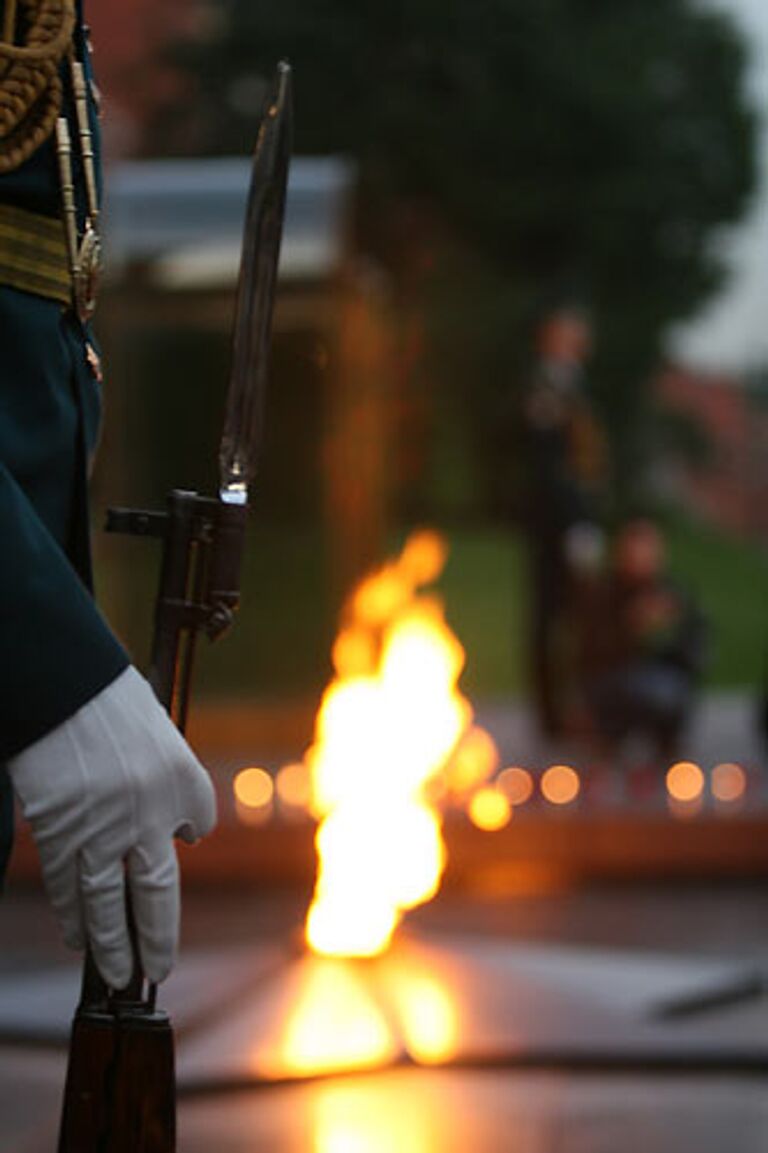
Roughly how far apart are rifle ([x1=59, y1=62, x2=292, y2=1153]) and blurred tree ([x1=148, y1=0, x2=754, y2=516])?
2148cm

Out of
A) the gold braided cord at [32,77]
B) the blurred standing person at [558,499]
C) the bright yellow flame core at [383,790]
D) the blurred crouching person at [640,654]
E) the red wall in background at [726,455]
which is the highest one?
the red wall in background at [726,455]

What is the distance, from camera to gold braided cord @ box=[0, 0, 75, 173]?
2354mm

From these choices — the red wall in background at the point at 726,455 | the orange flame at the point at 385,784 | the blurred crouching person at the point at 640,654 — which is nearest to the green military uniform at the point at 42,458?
the orange flame at the point at 385,784

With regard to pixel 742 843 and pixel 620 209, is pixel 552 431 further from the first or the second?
pixel 620 209

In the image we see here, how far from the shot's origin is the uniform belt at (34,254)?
237 centimetres

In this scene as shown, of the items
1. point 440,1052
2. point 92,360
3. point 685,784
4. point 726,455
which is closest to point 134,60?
point 726,455

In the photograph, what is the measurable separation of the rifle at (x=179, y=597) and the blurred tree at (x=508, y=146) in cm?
2148

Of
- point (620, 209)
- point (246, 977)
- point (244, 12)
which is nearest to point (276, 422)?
point (246, 977)

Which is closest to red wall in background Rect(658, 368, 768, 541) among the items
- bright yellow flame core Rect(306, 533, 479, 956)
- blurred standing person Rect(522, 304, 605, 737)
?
blurred standing person Rect(522, 304, 605, 737)

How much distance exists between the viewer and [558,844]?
836 centimetres

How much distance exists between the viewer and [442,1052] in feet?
15.9

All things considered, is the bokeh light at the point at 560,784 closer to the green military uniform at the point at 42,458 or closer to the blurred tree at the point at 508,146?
the green military uniform at the point at 42,458

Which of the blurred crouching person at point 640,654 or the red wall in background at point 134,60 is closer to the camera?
the blurred crouching person at point 640,654

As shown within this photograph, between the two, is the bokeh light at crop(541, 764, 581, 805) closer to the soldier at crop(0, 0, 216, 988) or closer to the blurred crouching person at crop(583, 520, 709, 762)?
the blurred crouching person at crop(583, 520, 709, 762)
